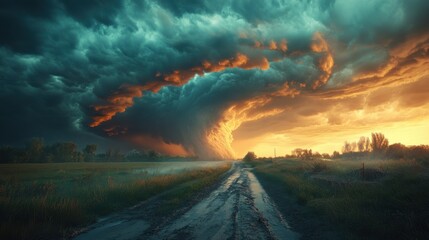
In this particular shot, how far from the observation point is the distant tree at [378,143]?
149 feet

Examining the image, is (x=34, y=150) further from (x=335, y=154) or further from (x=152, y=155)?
(x=335, y=154)

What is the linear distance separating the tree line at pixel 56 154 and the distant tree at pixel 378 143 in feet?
433

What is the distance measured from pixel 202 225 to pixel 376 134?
4730 cm

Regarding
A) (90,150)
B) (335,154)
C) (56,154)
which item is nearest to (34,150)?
(56,154)

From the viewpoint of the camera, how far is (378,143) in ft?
154

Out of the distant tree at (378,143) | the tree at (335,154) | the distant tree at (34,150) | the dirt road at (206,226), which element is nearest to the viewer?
the dirt road at (206,226)

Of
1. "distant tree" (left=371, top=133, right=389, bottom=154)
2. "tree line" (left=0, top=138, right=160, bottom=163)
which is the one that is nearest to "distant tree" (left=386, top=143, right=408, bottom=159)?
"distant tree" (left=371, top=133, right=389, bottom=154)

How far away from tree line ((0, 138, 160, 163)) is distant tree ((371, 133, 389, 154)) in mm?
131855

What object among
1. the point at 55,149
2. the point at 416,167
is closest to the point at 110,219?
the point at 416,167

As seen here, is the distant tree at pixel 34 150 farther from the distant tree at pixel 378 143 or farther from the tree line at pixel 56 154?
the distant tree at pixel 378 143

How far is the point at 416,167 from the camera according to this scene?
21688 mm

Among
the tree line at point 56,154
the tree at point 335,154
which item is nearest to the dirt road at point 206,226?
the tree at point 335,154

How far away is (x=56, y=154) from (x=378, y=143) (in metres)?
156

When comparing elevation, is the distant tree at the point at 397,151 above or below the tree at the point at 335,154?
below
